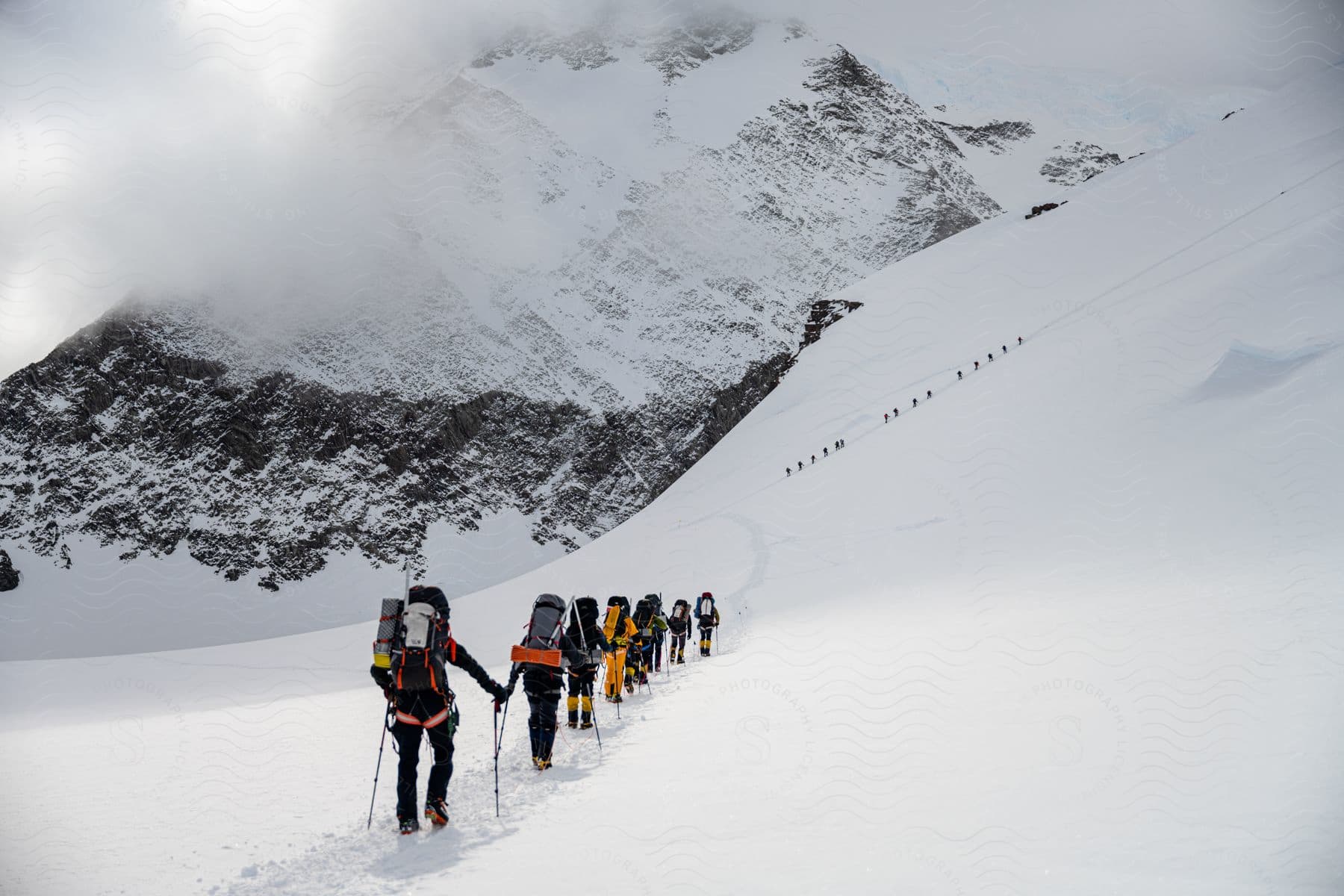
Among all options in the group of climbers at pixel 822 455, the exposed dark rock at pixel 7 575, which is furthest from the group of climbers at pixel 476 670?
the exposed dark rock at pixel 7 575

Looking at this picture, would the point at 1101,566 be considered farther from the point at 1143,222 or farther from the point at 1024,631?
the point at 1143,222

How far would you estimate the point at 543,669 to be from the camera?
31.8 feet

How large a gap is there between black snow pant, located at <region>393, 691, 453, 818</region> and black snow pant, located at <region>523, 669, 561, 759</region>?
6.64 ft

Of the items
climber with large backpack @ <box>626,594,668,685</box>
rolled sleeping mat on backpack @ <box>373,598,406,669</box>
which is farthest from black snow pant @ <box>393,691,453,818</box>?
climber with large backpack @ <box>626,594,668,685</box>

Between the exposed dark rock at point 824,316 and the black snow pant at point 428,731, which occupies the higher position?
the exposed dark rock at point 824,316

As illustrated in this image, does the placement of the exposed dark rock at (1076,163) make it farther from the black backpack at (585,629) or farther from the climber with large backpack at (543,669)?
the climber with large backpack at (543,669)

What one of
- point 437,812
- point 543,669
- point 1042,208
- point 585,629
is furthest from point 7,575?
point 1042,208

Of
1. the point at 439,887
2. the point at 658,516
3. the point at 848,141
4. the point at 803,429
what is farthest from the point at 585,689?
the point at 848,141

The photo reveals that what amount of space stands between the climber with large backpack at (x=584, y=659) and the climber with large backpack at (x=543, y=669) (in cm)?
105

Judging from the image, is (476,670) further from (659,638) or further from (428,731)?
(659,638)

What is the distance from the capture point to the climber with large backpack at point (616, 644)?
1379cm

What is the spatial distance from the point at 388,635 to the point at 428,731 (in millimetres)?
964

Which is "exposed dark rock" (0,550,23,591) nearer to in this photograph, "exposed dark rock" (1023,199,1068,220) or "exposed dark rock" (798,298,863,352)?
"exposed dark rock" (798,298,863,352)

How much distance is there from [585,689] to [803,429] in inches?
1567
